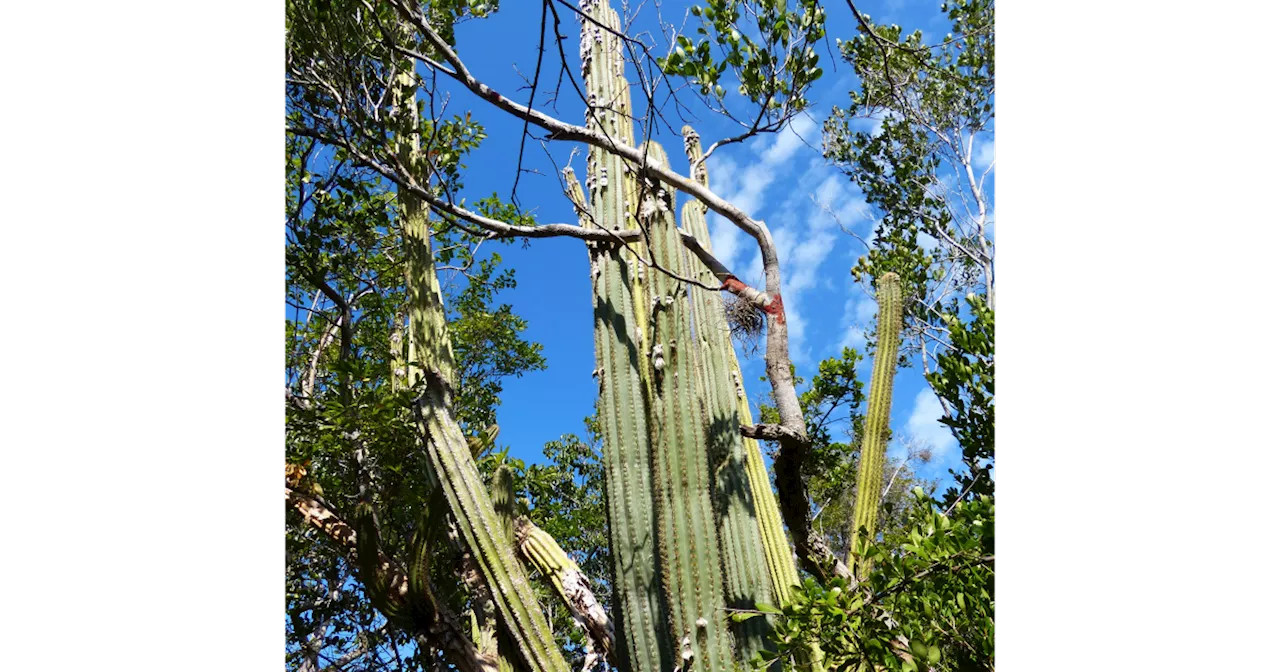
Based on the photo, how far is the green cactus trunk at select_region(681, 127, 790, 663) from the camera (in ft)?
9.20

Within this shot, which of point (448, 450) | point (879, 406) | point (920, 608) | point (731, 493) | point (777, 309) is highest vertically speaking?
point (448, 450)

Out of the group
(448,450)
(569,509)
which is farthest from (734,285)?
(569,509)

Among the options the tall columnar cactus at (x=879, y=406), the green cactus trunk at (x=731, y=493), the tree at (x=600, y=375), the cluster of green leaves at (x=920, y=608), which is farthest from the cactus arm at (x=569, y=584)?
the cluster of green leaves at (x=920, y=608)

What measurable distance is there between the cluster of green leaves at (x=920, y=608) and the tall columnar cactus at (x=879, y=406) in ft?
4.31

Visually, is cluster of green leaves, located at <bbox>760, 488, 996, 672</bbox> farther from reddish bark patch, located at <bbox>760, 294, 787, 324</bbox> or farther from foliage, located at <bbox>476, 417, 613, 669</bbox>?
foliage, located at <bbox>476, 417, 613, 669</bbox>

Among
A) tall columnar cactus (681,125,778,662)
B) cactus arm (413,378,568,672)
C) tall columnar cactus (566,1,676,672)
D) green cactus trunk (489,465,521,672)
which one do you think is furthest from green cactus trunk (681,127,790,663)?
green cactus trunk (489,465,521,672)

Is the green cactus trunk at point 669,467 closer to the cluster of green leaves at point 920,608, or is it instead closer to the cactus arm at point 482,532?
the cactus arm at point 482,532

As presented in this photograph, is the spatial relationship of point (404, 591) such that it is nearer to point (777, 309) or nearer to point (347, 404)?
point (347, 404)

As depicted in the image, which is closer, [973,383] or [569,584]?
[973,383]

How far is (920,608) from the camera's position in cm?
203

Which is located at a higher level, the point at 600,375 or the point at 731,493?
the point at 600,375
